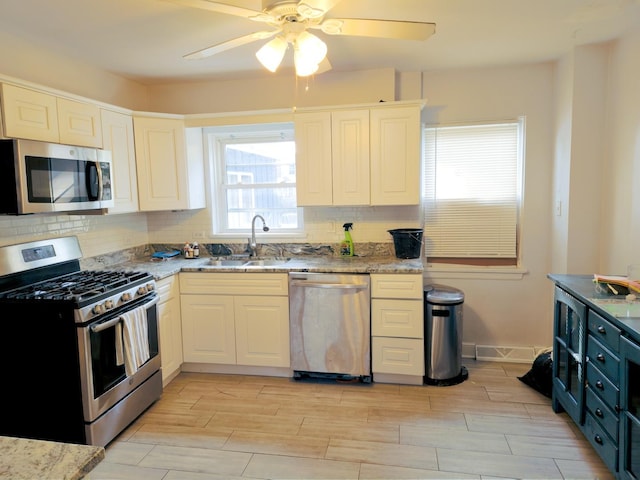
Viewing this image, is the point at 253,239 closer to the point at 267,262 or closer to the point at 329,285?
the point at 267,262

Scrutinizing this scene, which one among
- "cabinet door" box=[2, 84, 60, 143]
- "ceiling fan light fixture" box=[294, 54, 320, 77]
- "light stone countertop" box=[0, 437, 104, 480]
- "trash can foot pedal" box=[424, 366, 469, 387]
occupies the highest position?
"ceiling fan light fixture" box=[294, 54, 320, 77]

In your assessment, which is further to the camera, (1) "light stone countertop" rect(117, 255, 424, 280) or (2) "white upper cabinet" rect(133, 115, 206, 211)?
(2) "white upper cabinet" rect(133, 115, 206, 211)

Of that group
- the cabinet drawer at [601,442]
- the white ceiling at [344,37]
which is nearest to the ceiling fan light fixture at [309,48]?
the white ceiling at [344,37]

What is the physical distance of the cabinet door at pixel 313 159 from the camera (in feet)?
11.1

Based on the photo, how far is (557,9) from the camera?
Result: 2398 mm

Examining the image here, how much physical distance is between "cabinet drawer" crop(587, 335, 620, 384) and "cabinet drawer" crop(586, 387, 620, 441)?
0.16m

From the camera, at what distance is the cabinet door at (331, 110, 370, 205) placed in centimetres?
333

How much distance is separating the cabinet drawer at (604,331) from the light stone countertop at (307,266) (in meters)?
1.14

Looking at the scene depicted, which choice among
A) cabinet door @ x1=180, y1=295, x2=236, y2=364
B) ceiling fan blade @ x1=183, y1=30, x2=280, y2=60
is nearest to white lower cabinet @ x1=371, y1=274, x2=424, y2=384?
cabinet door @ x1=180, y1=295, x2=236, y2=364

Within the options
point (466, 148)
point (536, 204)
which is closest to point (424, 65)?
point (466, 148)

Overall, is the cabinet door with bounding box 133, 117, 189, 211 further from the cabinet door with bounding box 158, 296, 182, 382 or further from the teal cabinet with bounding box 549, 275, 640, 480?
the teal cabinet with bounding box 549, 275, 640, 480

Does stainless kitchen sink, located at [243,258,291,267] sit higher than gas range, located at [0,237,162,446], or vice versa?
stainless kitchen sink, located at [243,258,291,267]

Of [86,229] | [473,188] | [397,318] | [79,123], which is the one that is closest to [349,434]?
[397,318]

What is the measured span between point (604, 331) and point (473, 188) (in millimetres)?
1824
